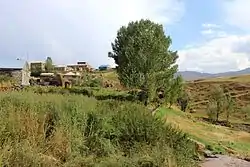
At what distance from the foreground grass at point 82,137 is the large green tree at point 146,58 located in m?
26.7

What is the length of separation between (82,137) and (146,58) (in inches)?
1252

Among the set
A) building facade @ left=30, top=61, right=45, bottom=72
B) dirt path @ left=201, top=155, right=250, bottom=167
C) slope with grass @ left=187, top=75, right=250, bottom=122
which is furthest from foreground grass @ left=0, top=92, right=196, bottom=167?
building facade @ left=30, top=61, right=45, bottom=72

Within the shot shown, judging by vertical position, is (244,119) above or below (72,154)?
below

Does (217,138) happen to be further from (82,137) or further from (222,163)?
(82,137)

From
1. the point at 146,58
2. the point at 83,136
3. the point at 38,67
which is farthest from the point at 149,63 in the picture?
the point at 38,67

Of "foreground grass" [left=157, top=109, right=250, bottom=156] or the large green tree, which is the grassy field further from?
the large green tree

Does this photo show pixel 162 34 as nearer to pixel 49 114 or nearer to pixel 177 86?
pixel 177 86

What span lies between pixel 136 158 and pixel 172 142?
223cm

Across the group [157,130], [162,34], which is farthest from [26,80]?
[157,130]

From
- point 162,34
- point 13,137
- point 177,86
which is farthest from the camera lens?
point 162,34

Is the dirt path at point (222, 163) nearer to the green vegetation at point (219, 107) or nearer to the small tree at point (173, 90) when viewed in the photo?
the small tree at point (173, 90)

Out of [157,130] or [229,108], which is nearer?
[157,130]

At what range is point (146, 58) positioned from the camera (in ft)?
135

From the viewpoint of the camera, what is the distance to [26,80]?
47.8 meters
